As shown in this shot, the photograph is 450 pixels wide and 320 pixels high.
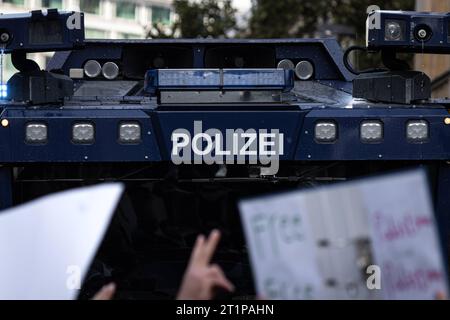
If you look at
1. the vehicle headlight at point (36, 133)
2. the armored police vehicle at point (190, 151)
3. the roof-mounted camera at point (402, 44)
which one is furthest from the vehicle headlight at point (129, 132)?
the roof-mounted camera at point (402, 44)

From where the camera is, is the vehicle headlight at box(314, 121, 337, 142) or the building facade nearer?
the vehicle headlight at box(314, 121, 337, 142)

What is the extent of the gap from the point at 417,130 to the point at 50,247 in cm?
204

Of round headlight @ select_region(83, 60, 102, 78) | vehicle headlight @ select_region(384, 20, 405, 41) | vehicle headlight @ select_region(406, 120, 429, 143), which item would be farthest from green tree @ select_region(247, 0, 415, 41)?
vehicle headlight @ select_region(406, 120, 429, 143)

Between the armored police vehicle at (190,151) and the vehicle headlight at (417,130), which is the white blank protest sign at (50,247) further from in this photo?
the vehicle headlight at (417,130)

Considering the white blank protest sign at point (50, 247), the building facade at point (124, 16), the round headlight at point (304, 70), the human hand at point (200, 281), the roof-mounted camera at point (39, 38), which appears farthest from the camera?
the building facade at point (124, 16)

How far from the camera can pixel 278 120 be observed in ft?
20.4

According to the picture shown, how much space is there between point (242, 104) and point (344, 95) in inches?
54.0

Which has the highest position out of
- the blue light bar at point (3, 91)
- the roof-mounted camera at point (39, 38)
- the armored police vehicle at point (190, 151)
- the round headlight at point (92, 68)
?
the roof-mounted camera at point (39, 38)

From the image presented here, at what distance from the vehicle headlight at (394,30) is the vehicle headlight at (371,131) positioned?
0.67m

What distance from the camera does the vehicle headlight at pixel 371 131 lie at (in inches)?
Result: 249

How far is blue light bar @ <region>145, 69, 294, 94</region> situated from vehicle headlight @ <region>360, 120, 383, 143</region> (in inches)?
18.5

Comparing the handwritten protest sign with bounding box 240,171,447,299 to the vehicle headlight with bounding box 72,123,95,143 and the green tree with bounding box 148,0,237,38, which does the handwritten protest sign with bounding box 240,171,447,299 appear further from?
the green tree with bounding box 148,0,237,38

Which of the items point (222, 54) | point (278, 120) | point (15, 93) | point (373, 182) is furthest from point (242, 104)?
point (222, 54)

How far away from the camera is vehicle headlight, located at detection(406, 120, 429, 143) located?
20.8ft
